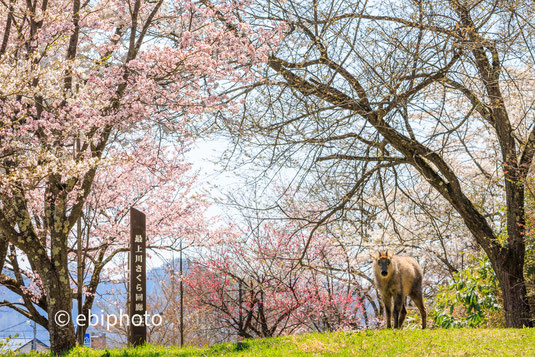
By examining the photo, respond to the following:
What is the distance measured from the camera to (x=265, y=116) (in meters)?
8.62

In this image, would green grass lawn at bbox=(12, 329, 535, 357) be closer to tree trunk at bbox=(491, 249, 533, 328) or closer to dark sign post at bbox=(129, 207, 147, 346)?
dark sign post at bbox=(129, 207, 147, 346)

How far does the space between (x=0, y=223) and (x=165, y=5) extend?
506cm

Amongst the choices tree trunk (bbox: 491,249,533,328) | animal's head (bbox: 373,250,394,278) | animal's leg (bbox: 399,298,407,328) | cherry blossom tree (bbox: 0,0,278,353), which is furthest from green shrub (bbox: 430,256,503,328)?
cherry blossom tree (bbox: 0,0,278,353)

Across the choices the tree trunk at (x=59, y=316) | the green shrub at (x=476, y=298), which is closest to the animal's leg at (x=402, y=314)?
the green shrub at (x=476, y=298)

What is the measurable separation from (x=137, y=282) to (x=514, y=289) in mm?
7011

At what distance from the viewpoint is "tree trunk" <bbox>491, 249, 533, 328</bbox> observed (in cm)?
962

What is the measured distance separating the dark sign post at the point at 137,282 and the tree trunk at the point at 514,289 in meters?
6.71

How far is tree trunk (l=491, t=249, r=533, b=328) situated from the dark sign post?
671 cm

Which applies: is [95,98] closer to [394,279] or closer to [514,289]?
[394,279]

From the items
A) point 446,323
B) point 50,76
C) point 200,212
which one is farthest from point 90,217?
point 446,323

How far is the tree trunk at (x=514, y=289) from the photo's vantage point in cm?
962

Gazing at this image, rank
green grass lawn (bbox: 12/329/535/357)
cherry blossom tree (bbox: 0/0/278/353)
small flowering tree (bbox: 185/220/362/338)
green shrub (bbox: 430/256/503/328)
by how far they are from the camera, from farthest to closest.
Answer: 1. small flowering tree (bbox: 185/220/362/338)
2. green shrub (bbox: 430/256/503/328)
3. cherry blossom tree (bbox: 0/0/278/353)
4. green grass lawn (bbox: 12/329/535/357)

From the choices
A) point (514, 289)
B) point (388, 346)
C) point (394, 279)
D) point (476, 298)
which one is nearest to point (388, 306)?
point (394, 279)

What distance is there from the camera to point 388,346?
20.4 feet
